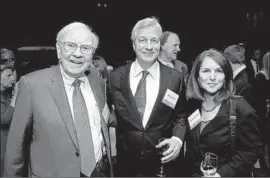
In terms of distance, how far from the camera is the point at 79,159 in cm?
220

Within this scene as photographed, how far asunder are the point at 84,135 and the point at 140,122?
57cm

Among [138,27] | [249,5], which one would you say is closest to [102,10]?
[249,5]

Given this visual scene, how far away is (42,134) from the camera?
2164 millimetres

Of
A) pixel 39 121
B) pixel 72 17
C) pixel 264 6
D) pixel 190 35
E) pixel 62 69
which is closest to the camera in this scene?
pixel 39 121

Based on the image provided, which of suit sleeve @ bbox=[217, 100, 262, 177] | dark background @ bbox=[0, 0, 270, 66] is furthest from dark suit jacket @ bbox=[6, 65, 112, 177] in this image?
dark background @ bbox=[0, 0, 270, 66]

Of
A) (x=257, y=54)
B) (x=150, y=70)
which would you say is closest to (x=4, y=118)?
(x=150, y=70)

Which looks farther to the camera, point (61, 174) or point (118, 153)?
point (118, 153)

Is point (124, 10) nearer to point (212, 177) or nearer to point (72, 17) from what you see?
point (72, 17)

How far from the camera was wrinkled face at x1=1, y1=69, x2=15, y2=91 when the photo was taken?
130 inches

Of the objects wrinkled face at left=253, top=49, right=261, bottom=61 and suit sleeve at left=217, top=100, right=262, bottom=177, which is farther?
wrinkled face at left=253, top=49, right=261, bottom=61

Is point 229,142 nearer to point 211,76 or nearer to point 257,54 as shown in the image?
point 211,76

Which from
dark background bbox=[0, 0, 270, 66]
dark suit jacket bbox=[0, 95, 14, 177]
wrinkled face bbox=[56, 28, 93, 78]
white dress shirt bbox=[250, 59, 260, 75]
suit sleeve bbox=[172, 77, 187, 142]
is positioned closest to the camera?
wrinkled face bbox=[56, 28, 93, 78]

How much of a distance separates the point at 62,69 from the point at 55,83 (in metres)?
0.15

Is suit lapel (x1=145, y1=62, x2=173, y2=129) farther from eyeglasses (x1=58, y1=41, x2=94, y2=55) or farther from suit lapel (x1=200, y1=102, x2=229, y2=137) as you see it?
eyeglasses (x1=58, y1=41, x2=94, y2=55)
